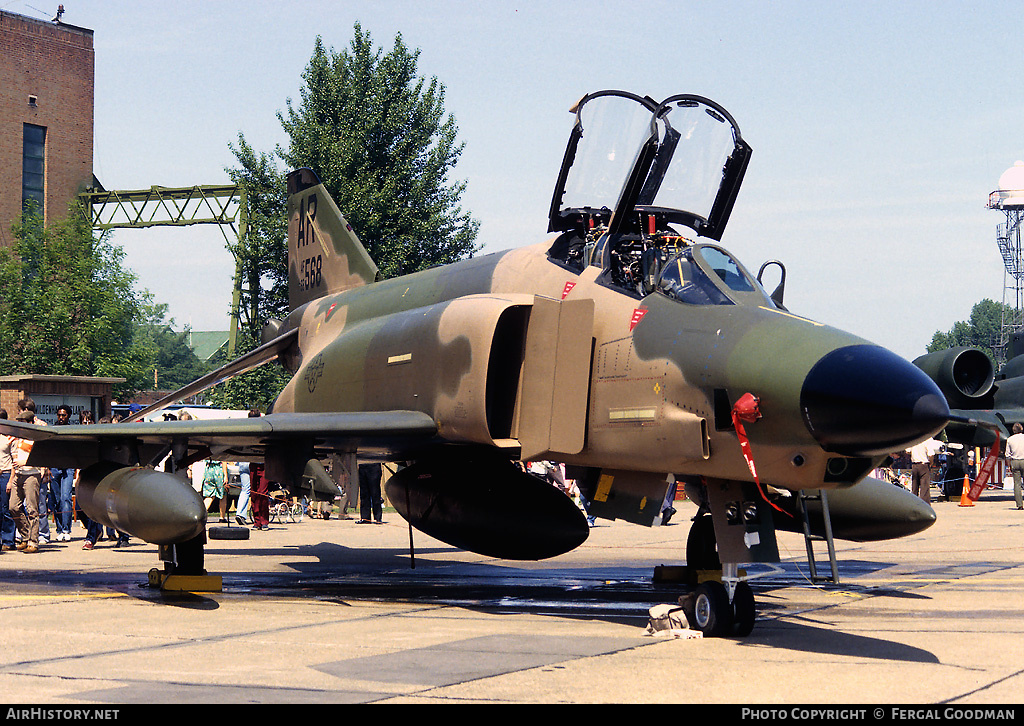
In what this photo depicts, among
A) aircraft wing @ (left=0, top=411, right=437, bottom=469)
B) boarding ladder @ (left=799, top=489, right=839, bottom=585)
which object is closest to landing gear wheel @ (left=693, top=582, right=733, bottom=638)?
boarding ladder @ (left=799, top=489, right=839, bottom=585)

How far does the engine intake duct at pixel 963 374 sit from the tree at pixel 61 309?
1339 inches

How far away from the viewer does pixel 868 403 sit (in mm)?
6875

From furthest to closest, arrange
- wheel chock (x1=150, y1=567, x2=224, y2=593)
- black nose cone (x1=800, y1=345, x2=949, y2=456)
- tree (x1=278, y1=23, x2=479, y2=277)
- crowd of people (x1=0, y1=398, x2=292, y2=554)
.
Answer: tree (x1=278, y1=23, x2=479, y2=277)
crowd of people (x1=0, y1=398, x2=292, y2=554)
wheel chock (x1=150, y1=567, x2=224, y2=593)
black nose cone (x1=800, y1=345, x2=949, y2=456)

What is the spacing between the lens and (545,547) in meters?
10.9

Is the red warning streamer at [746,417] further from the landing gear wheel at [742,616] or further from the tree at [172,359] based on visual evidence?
the tree at [172,359]

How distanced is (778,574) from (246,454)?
6.41 metres

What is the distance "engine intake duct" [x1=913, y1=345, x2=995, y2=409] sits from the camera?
2155cm

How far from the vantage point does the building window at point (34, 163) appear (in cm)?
5194

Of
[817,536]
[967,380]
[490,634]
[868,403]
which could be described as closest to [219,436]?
[490,634]

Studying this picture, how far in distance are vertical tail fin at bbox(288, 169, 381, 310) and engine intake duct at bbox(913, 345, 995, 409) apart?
11.6 m

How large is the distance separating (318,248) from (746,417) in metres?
9.52

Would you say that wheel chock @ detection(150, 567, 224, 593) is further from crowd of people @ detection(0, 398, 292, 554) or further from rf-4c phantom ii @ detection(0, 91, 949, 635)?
crowd of people @ detection(0, 398, 292, 554)

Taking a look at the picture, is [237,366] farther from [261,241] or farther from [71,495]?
[261,241]

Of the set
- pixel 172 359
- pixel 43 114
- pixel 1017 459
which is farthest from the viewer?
pixel 172 359
